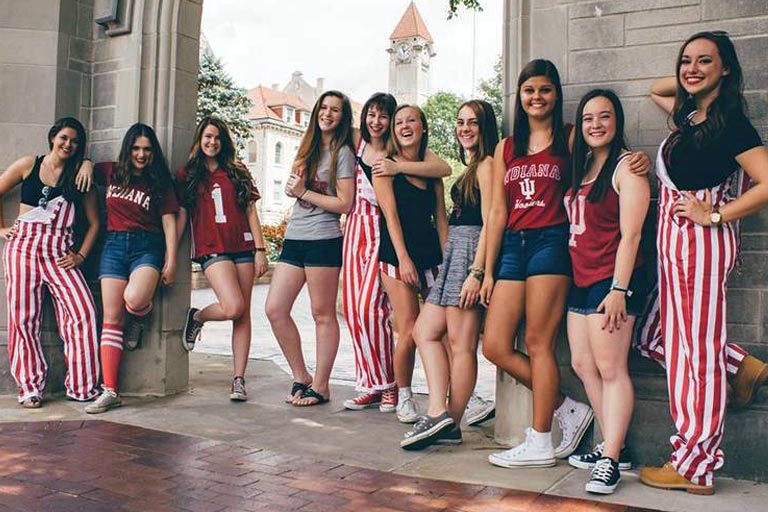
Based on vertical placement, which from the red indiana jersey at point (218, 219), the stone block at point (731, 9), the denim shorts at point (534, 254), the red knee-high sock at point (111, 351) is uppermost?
the stone block at point (731, 9)

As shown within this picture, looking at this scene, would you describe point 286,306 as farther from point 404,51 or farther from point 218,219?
point 404,51

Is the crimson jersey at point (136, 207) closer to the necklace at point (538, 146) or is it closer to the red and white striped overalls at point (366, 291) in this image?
the red and white striped overalls at point (366, 291)

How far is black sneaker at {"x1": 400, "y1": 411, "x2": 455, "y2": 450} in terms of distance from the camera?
4340 mm

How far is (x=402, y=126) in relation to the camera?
491 cm

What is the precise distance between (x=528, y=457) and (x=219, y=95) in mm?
20164

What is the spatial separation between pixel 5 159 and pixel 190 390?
2.19m

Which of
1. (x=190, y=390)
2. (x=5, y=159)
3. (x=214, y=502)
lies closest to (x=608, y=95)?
(x=214, y=502)

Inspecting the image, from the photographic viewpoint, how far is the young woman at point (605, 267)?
12.1 ft

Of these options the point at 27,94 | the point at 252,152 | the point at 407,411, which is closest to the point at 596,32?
the point at 407,411

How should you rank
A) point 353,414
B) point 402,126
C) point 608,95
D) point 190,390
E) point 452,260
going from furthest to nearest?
point 190,390 → point 353,414 → point 402,126 → point 452,260 → point 608,95

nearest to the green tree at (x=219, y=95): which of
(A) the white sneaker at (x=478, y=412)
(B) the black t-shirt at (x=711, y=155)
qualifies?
(A) the white sneaker at (x=478, y=412)

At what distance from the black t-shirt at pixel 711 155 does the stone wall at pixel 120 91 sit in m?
3.69

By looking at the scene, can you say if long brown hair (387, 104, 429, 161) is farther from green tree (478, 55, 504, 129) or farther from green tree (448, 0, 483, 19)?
green tree (478, 55, 504, 129)

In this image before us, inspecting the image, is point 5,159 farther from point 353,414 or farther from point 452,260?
A: point 452,260
